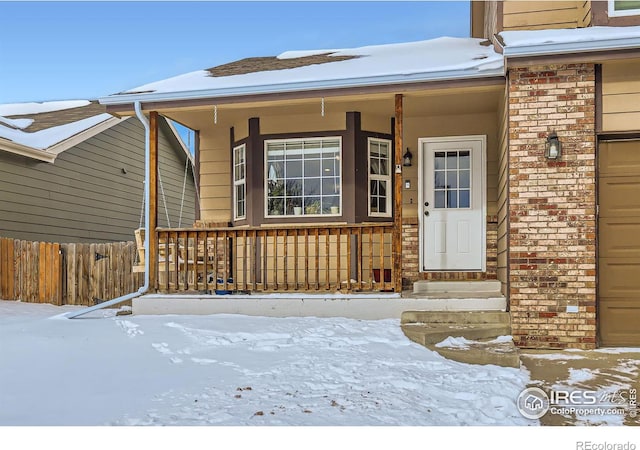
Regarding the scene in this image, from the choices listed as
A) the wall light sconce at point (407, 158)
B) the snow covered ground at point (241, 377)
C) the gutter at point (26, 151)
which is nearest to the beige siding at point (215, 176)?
the wall light sconce at point (407, 158)

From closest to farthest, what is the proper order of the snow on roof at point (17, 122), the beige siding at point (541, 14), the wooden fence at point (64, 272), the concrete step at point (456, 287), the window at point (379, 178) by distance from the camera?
the beige siding at point (541, 14)
the concrete step at point (456, 287)
the window at point (379, 178)
the wooden fence at point (64, 272)
the snow on roof at point (17, 122)

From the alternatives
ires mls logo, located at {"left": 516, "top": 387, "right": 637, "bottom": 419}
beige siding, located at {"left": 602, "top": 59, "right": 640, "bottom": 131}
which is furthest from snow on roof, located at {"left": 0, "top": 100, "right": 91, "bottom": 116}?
ires mls logo, located at {"left": 516, "top": 387, "right": 637, "bottom": 419}

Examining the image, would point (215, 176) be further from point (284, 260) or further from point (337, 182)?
point (284, 260)

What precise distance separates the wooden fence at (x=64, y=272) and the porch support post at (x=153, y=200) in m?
2.61

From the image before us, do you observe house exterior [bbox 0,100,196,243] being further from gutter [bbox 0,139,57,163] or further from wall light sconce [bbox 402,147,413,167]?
wall light sconce [bbox 402,147,413,167]

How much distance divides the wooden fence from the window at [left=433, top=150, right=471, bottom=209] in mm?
5182

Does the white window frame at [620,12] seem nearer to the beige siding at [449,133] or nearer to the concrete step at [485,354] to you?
the beige siding at [449,133]

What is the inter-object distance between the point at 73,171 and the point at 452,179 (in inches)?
324

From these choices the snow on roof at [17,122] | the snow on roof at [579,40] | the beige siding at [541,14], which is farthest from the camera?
the snow on roof at [17,122]

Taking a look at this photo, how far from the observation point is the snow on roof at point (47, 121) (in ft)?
33.4

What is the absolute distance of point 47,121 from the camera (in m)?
12.0

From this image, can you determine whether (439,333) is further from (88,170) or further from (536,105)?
(88,170)

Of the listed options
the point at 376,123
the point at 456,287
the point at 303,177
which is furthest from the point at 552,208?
the point at 303,177
